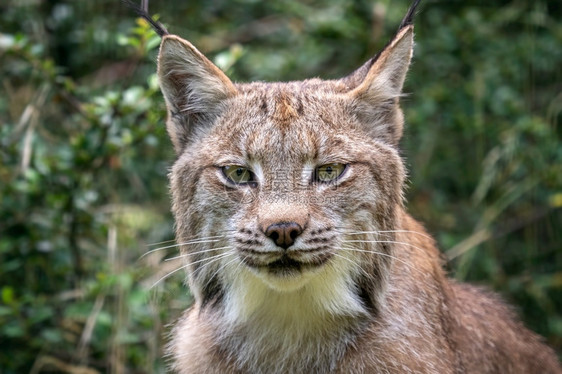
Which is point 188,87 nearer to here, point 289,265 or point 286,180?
point 286,180

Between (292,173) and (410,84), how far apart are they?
5153 mm

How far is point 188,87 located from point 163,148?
11.3ft

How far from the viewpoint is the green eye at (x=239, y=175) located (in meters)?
4.86

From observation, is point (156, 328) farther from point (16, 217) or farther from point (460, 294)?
point (460, 294)

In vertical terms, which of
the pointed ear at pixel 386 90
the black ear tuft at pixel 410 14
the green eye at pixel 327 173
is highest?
the black ear tuft at pixel 410 14

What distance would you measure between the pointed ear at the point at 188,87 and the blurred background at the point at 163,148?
4.14 feet

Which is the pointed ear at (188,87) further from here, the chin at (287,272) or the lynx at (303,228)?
the chin at (287,272)

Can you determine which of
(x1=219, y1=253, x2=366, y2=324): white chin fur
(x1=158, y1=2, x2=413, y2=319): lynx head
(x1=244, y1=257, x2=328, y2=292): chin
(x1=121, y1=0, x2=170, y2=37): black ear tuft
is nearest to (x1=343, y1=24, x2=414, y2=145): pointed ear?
(x1=158, y1=2, x2=413, y2=319): lynx head

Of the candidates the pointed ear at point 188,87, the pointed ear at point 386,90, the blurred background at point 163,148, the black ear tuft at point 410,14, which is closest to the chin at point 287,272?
the pointed ear at point 386,90

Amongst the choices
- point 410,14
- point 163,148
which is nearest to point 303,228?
point 410,14

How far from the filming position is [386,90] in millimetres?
5168

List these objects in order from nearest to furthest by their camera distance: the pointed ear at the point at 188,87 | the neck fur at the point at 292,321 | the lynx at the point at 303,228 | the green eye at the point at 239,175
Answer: the lynx at the point at 303,228
the green eye at the point at 239,175
the neck fur at the point at 292,321
the pointed ear at the point at 188,87

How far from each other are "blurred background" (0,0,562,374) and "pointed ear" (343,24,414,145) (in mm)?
2040

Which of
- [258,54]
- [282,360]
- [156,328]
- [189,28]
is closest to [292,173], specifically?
[282,360]
